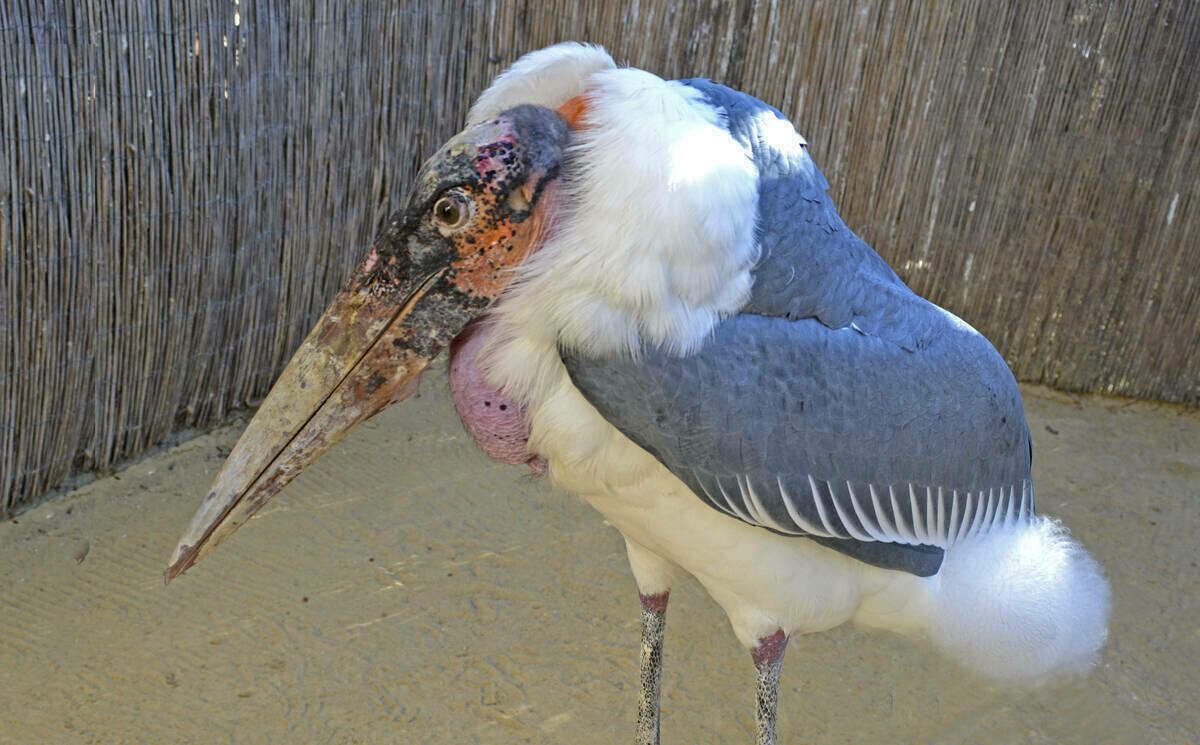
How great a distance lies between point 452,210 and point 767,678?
3.48ft

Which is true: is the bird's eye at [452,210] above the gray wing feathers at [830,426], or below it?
above

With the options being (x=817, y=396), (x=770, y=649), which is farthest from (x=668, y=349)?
(x=770, y=649)

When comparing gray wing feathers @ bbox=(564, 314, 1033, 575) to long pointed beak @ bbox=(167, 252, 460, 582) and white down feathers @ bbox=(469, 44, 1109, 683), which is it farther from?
long pointed beak @ bbox=(167, 252, 460, 582)

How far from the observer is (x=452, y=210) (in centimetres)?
152

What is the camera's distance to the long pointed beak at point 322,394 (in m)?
1.59

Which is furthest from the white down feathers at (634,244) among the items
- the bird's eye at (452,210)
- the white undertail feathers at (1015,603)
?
the white undertail feathers at (1015,603)

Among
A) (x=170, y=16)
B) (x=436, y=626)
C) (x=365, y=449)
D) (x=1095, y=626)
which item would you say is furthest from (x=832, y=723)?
(x=170, y=16)

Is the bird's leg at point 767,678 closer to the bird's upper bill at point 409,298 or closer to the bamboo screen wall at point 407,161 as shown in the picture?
the bird's upper bill at point 409,298

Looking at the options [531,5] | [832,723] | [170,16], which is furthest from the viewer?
[531,5]

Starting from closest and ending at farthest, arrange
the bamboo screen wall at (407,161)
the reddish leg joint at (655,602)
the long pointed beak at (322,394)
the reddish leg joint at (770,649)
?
the long pointed beak at (322,394) < the reddish leg joint at (770,649) < the reddish leg joint at (655,602) < the bamboo screen wall at (407,161)

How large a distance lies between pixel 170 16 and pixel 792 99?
212 cm

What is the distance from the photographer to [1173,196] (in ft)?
13.2

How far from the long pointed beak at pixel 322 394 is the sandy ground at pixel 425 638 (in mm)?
485

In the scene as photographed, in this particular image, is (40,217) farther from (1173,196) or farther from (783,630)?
(1173,196)
